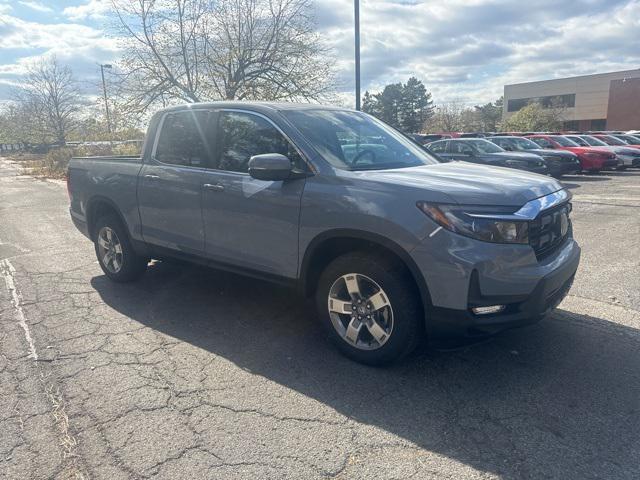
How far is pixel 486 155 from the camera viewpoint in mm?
14453

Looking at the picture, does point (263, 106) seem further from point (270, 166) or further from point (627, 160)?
point (627, 160)

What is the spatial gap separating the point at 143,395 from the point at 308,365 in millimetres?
1135

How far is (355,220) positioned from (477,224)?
2.58ft

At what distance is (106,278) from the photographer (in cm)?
581

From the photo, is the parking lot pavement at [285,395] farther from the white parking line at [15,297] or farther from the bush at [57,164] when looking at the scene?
the bush at [57,164]

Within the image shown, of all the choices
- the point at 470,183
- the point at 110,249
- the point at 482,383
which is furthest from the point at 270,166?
the point at 110,249

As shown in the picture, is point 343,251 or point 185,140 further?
point 185,140

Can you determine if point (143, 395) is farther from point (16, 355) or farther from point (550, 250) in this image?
point (550, 250)

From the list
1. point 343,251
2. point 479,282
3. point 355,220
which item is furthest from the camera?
point 343,251

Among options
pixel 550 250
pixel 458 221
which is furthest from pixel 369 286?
pixel 550 250

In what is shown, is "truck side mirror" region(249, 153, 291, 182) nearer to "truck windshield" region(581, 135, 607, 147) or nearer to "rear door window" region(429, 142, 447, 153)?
"rear door window" region(429, 142, 447, 153)

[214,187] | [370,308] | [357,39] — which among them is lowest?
[370,308]

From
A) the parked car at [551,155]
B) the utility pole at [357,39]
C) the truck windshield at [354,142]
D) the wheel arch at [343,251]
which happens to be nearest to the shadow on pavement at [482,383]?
the wheel arch at [343,251]

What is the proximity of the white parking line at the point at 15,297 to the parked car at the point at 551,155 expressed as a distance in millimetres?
14901
